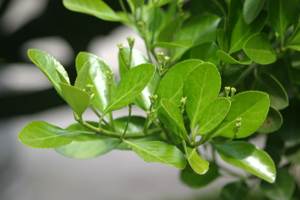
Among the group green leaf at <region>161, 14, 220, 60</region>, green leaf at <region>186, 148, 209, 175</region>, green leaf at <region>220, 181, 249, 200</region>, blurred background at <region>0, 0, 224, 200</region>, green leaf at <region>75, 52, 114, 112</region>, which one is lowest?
blurred background at <region>0, 0, 224, 200</region>

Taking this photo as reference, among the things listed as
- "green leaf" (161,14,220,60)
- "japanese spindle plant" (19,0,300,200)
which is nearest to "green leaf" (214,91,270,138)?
"japanese spindle plant" (19,0,300,200)

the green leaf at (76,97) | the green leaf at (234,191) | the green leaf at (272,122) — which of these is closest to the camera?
the green leaf at (76,97)

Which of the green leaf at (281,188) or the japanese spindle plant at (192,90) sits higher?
the japanese spindle plant at (192,90)

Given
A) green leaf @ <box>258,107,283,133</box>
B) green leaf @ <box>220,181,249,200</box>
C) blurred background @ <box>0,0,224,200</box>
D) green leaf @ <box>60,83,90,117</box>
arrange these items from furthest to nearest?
blurred background @ <box>0,0,224,200</box>, green leaf @ <box>220,181,249,200</box>, green leaf @ <box>258,107,283,133</box>, green leaf @ <box>60,83,90,117</box>

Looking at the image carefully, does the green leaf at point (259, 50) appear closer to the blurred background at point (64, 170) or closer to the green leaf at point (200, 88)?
the green leaf at point (200, 88)

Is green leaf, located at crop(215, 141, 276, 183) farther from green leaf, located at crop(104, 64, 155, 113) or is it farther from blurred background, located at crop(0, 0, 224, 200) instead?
blurred background, located at crop(0, 0, 224, 200)

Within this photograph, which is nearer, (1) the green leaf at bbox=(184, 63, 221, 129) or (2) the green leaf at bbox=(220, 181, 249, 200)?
(1) the green leaf at bbox=(184, 63, 221, 129)

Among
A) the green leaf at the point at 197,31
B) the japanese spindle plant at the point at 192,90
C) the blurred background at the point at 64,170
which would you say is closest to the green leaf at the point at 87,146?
the japanese spindle plant at the point at 192,90
